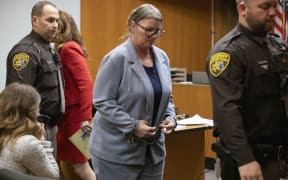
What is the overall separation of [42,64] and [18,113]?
96cm

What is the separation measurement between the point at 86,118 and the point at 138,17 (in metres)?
1.37

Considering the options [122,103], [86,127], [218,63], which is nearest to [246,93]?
[218,63]

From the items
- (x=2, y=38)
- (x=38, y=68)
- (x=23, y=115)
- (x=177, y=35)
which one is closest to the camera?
(x=23, y=115)

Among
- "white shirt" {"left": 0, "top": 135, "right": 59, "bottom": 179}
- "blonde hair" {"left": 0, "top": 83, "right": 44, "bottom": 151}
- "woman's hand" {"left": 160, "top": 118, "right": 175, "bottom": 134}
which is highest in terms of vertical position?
"blonde hair" {"left": 0, "top": 83, "right": 44, "bottom": 151}

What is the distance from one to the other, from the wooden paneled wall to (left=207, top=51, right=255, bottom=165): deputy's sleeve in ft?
14.4

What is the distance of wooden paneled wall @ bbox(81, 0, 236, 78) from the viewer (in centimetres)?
690

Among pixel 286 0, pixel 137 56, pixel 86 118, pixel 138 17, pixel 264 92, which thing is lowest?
pixel 86 118

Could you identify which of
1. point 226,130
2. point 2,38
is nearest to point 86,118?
point 226,130

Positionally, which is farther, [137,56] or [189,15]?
[189,15]

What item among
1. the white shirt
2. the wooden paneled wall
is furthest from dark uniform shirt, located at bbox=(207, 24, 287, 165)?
the wooden paneled wall

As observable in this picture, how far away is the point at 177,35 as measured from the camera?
28.9ft

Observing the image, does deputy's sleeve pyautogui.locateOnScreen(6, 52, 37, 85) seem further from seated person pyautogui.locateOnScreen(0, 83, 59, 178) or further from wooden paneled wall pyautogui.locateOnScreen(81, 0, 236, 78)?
wooden paneled wall pyautogui.locateOnScreen(81, 0, 236, 78)

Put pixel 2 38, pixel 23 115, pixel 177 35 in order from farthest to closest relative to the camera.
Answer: pixel 177 35 → pixel 2 38 → pixel 23 115

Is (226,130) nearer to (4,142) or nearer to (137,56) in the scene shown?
(137,56)
